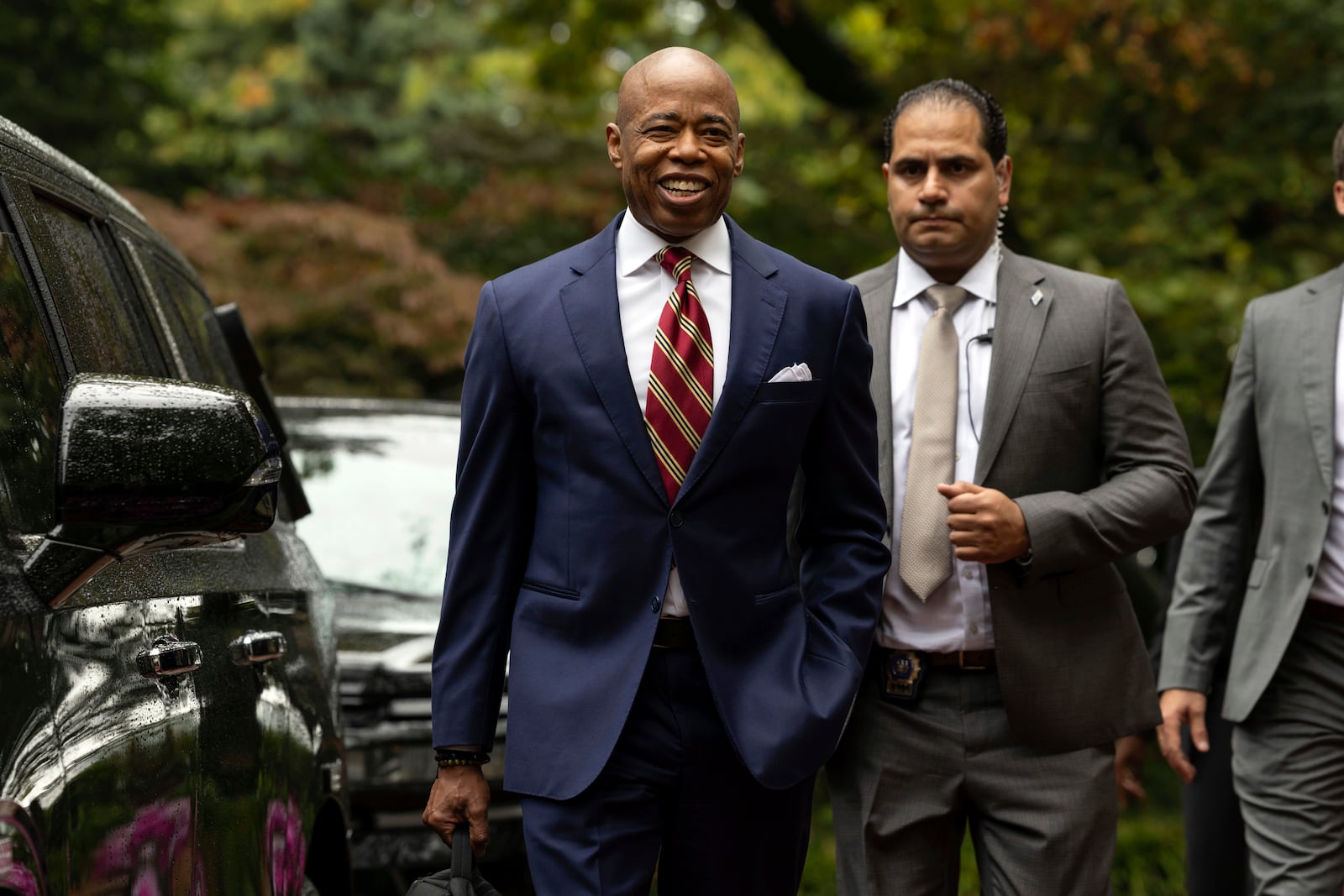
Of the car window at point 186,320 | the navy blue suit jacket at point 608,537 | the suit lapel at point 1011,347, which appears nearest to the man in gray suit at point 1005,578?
the suit lapel at point 1011,347

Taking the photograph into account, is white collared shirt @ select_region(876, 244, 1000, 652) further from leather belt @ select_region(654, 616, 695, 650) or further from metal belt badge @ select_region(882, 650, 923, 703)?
leather belt @ select_region(654, 616, 695, 650)

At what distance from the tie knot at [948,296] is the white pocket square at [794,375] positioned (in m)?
0.85

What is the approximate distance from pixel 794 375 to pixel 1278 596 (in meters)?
1.85

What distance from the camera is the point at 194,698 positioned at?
279cm

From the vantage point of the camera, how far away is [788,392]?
3197 mm

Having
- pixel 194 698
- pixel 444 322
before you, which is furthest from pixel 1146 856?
pixel 444 322

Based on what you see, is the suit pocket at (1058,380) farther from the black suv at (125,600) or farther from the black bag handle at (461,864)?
the black suv at (125,600)

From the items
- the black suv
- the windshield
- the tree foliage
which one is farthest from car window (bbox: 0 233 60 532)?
the tree foliage

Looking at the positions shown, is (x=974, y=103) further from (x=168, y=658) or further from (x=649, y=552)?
(x=168, y=658)

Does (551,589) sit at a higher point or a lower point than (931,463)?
lower

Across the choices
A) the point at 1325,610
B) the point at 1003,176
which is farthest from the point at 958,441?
the point at 1325,610

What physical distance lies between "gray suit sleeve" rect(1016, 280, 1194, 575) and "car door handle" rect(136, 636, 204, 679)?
180 centimetres

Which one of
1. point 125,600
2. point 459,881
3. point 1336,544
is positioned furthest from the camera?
point 1336,544

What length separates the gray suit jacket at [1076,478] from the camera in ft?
12.3
